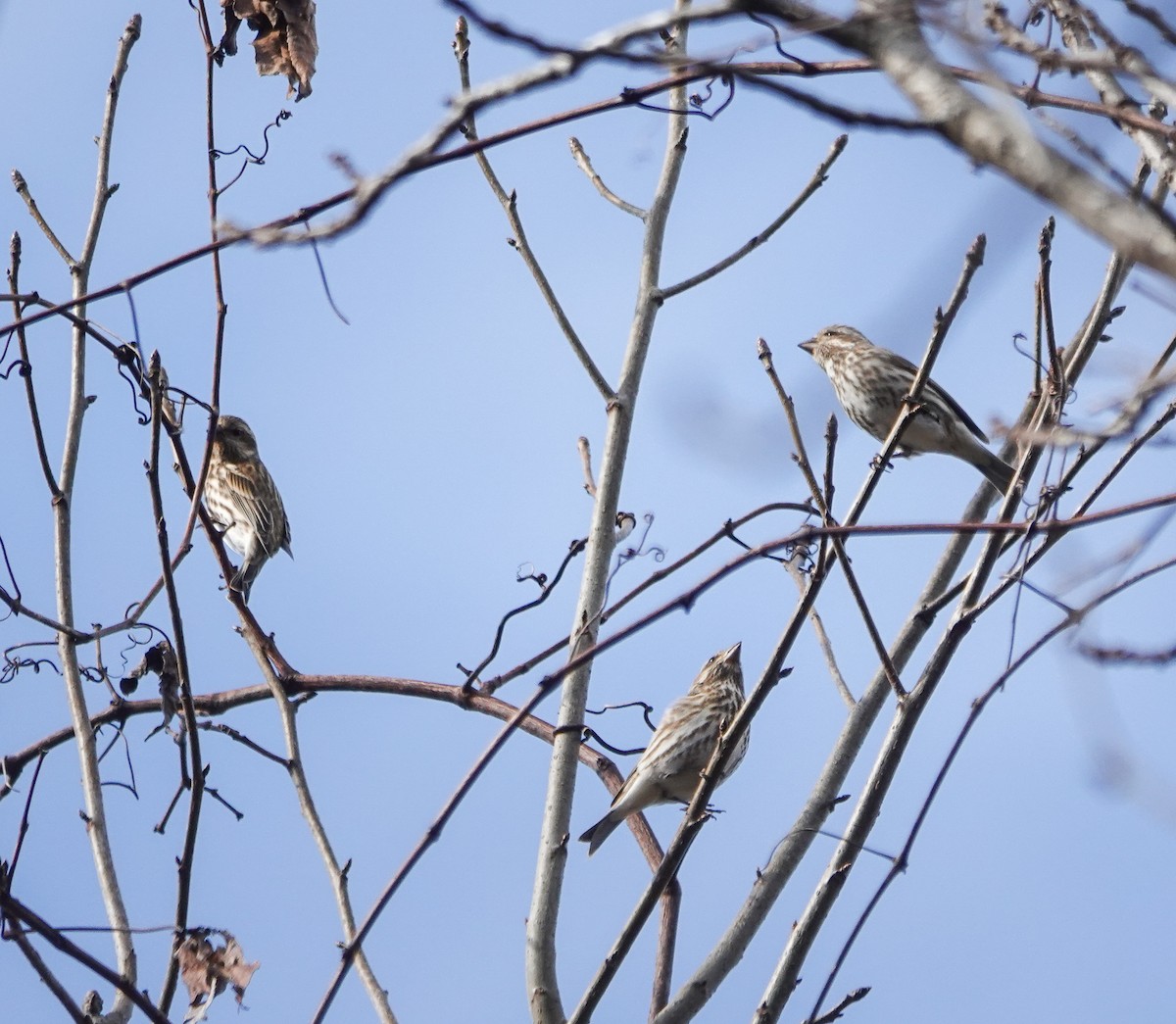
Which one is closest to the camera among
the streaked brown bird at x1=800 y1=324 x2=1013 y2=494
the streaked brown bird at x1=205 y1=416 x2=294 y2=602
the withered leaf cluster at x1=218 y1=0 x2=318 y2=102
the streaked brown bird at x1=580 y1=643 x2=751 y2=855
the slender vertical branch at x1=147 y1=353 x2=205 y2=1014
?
the slender vertical branch at x1=147 y1=353 x2=205 y2=1014

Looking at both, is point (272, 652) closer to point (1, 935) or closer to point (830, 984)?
point (1, 935)

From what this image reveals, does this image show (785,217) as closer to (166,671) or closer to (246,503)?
(166,671)

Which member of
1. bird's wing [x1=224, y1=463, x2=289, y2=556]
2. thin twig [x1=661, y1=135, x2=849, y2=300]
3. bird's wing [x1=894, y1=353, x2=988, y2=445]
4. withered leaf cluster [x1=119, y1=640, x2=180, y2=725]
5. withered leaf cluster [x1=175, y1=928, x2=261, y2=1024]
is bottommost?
withered leaf cluster [x1=175, y1=928, x2=261, y2=1024]

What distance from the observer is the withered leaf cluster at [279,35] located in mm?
4652

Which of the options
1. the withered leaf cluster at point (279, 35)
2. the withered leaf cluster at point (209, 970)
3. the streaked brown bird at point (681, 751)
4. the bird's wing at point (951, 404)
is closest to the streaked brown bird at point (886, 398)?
the bird's wing at point (951, 404)

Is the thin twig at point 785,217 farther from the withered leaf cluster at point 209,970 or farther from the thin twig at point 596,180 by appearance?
the withered leaf cluster at point 209,970

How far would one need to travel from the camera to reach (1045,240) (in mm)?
3885

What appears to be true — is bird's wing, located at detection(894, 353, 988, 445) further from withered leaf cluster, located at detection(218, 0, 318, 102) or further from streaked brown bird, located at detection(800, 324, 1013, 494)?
withered leaf cluster, located at detection(218, 0, 318, 102)

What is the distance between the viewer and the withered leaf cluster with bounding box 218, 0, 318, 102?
183 inches

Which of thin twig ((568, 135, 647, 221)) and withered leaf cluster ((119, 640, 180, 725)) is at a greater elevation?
thin twig ((568, 135, 647, 221))

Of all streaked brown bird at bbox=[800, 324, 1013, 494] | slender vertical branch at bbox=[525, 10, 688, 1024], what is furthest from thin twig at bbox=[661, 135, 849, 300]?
streaked brown bird at bbox=[800, 324, 1013, 494]

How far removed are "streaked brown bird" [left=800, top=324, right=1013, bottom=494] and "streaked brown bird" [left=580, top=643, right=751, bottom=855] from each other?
1853 millimetres

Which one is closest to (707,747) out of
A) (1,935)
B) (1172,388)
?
(1,935)

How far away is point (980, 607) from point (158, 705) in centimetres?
291
